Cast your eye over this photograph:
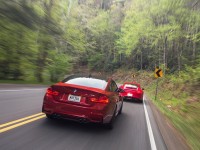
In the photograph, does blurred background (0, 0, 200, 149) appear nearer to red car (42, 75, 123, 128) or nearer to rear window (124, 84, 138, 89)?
rear window (124, 84, 138, 89)

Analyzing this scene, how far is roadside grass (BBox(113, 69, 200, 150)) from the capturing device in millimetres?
10064

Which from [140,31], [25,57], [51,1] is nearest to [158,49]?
[140,31]

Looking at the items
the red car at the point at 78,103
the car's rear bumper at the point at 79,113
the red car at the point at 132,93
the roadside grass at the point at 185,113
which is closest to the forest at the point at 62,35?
the roadside grass at the point at 185,113

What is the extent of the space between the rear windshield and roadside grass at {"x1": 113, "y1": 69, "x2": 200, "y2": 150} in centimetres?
286

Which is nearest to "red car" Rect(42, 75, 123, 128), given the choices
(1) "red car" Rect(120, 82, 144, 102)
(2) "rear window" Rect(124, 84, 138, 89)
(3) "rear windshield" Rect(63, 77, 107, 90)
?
(3) "rear windshield" Rect(63, 77, 107, 90)

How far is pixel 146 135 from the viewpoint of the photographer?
7875 mm

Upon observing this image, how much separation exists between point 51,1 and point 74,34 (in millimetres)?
5914

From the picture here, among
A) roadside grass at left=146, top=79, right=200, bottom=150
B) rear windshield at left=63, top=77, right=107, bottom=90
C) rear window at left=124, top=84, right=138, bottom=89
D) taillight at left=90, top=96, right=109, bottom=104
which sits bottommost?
roadside grass at left=146, top=79, right=200, bottom=150

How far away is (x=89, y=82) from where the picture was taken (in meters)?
8.02

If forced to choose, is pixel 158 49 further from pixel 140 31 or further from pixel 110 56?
pixel 110 56

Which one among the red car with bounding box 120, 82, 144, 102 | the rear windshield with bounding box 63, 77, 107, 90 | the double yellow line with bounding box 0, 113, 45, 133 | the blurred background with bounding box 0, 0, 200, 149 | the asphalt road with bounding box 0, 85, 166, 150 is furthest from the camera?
the blurred background with bounding box 0, 0, 200, 149

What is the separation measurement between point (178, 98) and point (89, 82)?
68.1 feet

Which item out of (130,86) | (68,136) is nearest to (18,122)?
(68,136)

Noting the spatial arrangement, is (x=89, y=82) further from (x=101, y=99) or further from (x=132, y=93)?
(x=132, y=93)
